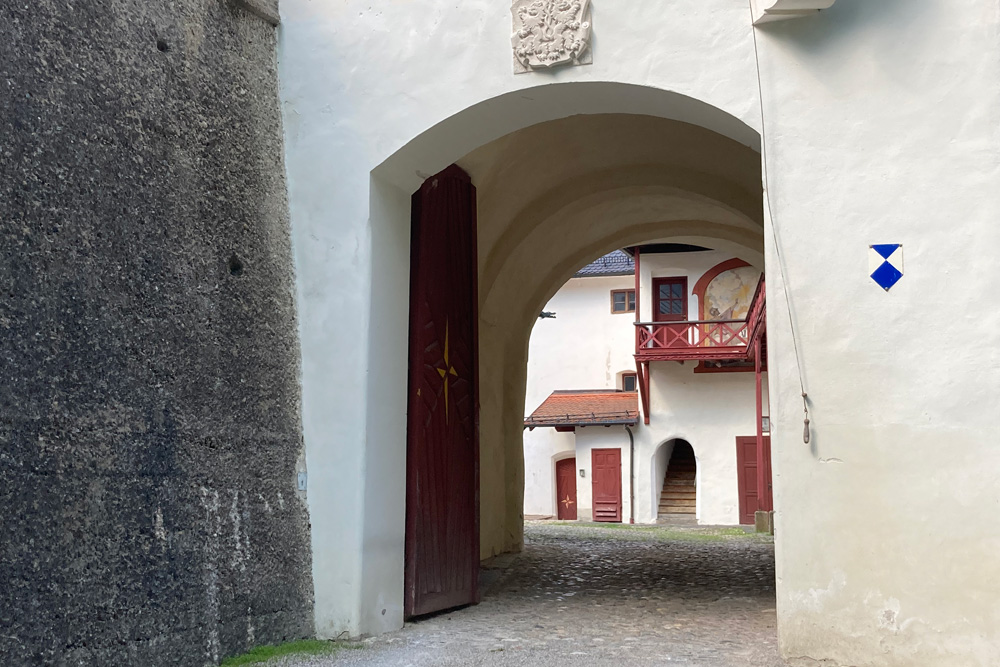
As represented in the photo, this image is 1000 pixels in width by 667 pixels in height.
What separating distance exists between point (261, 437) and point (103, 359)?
46.9 inches

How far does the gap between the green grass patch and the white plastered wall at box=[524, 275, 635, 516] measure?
757 inches

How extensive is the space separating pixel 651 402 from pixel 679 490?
2.41 m

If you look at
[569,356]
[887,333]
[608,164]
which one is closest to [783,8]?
[887,333]

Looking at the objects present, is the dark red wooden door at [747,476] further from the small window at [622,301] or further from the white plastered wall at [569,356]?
the small window at [622,301]

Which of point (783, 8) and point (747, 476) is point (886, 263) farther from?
point (747, 476)

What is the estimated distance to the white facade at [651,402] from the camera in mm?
20922

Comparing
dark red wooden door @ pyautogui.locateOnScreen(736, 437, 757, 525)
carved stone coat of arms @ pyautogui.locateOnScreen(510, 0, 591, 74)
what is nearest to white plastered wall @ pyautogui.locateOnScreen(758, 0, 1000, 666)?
carved stone coat of arms @ pyautogui.locateOnScreen(510, 0, 591, 74)

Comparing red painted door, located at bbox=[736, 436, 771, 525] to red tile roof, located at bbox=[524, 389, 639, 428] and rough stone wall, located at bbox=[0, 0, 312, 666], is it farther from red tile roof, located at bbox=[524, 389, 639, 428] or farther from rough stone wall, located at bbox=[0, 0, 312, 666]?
rough stone wall, located at bbox=[0, 0, 312, 666]

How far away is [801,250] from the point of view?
4676 mm

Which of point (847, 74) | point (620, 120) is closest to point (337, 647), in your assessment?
point (847, 74)

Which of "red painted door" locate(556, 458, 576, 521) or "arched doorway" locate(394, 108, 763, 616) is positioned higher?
"arched doorway" locate(394, 108, 763, 616)

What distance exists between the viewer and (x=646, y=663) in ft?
14.7

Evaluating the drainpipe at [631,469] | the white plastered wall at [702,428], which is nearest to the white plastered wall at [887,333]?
the white plastered wall at [702,428]

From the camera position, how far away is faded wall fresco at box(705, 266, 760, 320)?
802 inches
